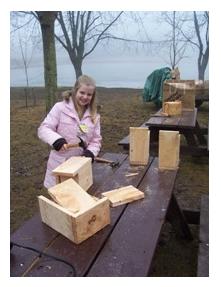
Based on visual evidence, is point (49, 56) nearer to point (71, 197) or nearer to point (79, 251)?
point (71, 197)

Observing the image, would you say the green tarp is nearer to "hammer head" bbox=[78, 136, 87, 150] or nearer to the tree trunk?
the tree trunk

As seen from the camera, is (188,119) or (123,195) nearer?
(123,195)

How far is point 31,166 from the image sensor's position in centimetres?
353

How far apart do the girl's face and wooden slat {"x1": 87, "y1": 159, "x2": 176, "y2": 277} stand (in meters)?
0.60

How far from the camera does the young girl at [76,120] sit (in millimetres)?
2004

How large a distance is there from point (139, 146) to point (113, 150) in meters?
2.26

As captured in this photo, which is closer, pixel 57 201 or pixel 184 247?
pixel 57 201

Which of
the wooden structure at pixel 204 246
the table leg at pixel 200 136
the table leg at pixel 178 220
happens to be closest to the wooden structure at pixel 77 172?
the wooden structure at pixel 204 246

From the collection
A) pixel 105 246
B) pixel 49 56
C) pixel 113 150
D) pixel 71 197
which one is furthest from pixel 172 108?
pixel 105 246

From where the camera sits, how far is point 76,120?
2.04 meters
